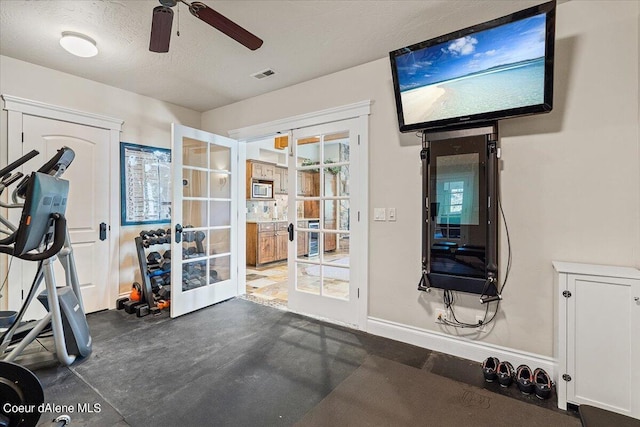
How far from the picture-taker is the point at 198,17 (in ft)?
5.74

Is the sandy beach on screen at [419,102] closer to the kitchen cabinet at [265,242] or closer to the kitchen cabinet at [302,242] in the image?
the kitchen cabinet at [302,242]

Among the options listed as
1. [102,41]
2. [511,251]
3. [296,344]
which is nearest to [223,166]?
[102,41]

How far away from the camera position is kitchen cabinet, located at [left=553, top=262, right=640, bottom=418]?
66.5 inches

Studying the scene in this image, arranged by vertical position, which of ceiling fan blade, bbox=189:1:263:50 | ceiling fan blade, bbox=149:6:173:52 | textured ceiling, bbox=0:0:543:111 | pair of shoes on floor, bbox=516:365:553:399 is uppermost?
textured ceiling, bbox=0:0:543:111

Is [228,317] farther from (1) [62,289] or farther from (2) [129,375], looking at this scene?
(1) [62,289]

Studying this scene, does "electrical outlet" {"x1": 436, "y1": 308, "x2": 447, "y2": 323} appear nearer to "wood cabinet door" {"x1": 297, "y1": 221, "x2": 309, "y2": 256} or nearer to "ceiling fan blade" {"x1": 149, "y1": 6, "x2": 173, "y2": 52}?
"wood cabinet door" {"x1": 297, "y1": 221, "x2": 309, "y2": 256}

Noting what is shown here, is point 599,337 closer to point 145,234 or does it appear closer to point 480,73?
point 480,73

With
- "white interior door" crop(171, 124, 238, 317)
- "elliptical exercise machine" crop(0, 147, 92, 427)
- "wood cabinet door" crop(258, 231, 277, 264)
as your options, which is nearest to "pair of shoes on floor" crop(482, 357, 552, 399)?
"elliptical exercise machine" crop(0, 147, 92, 427)

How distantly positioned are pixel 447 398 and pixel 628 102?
228 centimetres

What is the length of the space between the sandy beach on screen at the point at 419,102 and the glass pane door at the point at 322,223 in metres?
0.68

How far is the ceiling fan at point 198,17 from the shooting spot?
5.56ft

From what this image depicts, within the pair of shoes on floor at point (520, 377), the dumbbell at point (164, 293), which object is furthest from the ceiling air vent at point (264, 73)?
the pair of shoes on floor at point (520, 377)

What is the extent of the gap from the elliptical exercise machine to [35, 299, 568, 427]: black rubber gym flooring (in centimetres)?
21

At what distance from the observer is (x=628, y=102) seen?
1945mm
